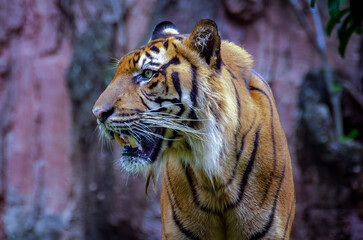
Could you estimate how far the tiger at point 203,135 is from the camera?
1.89 metres

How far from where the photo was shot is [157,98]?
74.5 inches

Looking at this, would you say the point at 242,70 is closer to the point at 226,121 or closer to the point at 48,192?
the point at 226,121

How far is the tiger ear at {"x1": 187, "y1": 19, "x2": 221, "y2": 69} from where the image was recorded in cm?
188

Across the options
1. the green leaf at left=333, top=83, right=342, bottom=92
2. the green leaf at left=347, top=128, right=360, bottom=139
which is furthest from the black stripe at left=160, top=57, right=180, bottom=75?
the green leaf at left=347, top=128, right=360, bottom=139

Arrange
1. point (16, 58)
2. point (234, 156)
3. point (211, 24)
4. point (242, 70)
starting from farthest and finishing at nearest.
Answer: point (16, 58) < point (242, 70) < point (234, 156) < point (211, 24)

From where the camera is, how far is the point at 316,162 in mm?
4402

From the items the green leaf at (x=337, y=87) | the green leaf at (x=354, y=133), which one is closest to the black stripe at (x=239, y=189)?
the green leaf at (x=337, y=87)

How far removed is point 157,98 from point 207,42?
34 cm

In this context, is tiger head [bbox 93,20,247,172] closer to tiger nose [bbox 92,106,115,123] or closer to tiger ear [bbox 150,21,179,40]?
tiger nose [bbox 92,106,115,123]

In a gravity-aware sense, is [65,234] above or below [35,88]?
below

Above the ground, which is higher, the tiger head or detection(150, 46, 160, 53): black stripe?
detection(150, 46, 160, 53): black stripe

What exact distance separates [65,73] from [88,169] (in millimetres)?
1175

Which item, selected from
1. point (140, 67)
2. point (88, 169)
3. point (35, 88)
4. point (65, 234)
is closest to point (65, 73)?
point (35, 88)

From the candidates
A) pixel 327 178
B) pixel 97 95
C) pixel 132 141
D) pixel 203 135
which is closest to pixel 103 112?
pixel 132 141
